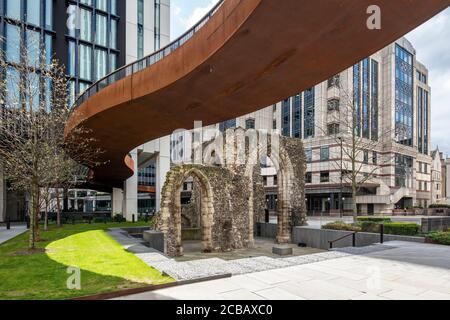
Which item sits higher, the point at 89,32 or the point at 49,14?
the point at 49,14

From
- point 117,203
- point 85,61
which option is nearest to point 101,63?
point 85,61

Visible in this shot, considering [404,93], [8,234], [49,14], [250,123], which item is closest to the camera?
[8,234]

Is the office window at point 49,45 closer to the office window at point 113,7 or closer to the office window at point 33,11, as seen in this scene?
the office window at point 33,11

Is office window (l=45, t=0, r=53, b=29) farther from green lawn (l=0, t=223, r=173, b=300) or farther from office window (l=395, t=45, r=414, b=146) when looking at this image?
office window (l=395, t=45, r=414, b=146)

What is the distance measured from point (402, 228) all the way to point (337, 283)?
13.1m

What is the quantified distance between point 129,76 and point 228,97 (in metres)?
4.83

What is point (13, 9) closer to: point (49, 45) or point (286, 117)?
point (49, 45)

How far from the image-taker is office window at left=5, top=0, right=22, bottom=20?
31.2 m

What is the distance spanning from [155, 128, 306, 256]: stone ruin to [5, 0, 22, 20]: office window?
26261mm

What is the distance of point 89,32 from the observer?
36688 millimetres

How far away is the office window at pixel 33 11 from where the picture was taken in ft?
107

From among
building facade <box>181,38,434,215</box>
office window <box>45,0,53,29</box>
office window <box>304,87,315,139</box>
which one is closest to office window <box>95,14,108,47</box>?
office window <box>45,0,53,29</box>
